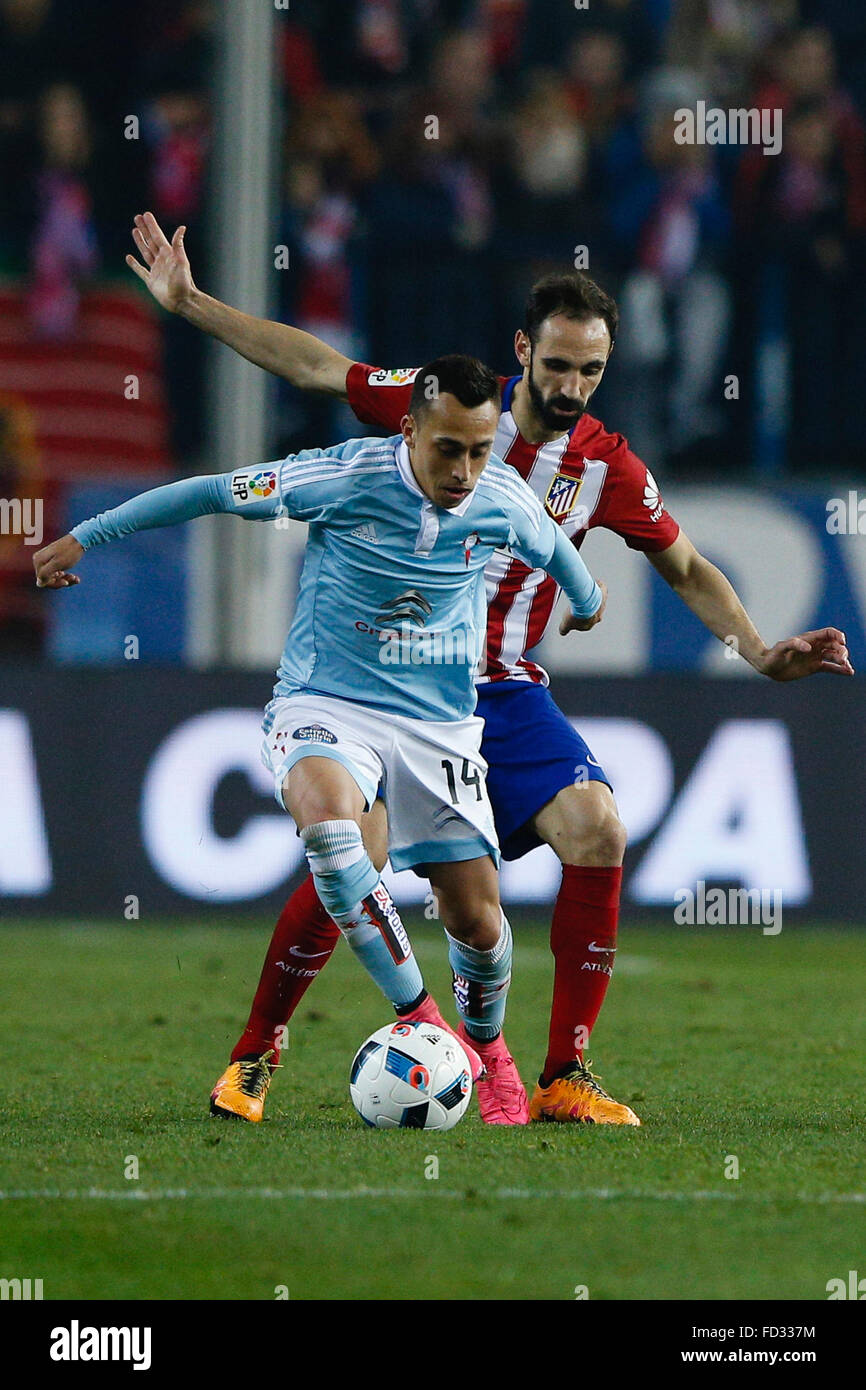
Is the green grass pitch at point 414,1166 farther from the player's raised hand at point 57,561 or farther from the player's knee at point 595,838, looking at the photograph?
the player's raised hand at point 57,561

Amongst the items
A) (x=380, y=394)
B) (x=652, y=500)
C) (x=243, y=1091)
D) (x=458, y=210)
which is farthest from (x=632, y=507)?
(x=458, y=210)

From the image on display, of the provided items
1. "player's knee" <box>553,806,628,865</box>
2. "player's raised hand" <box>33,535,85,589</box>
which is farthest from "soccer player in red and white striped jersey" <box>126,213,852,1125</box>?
"player's raised hand" <box>33,535,85,589</box>

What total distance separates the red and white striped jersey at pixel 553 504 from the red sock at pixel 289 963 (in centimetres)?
85

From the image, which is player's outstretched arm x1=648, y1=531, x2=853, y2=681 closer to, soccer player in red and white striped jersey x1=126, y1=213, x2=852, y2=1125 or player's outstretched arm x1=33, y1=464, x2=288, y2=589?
soccer player in red and white striped jersey x1=126, y1=213, x2=852, y2=1125

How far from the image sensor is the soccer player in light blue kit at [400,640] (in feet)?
17.6

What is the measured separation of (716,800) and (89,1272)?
6.42 m

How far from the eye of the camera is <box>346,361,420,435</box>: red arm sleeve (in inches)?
226

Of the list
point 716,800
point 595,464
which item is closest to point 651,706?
point 716,800

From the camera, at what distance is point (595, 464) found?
19.6ft

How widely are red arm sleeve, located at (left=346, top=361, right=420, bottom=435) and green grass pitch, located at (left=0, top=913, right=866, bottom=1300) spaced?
6.20 ft

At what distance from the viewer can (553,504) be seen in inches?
234

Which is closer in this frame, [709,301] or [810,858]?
[810,858]

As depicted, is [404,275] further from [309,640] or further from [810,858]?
[309,640]

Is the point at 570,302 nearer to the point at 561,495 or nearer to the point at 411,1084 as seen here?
the point at 561,495
